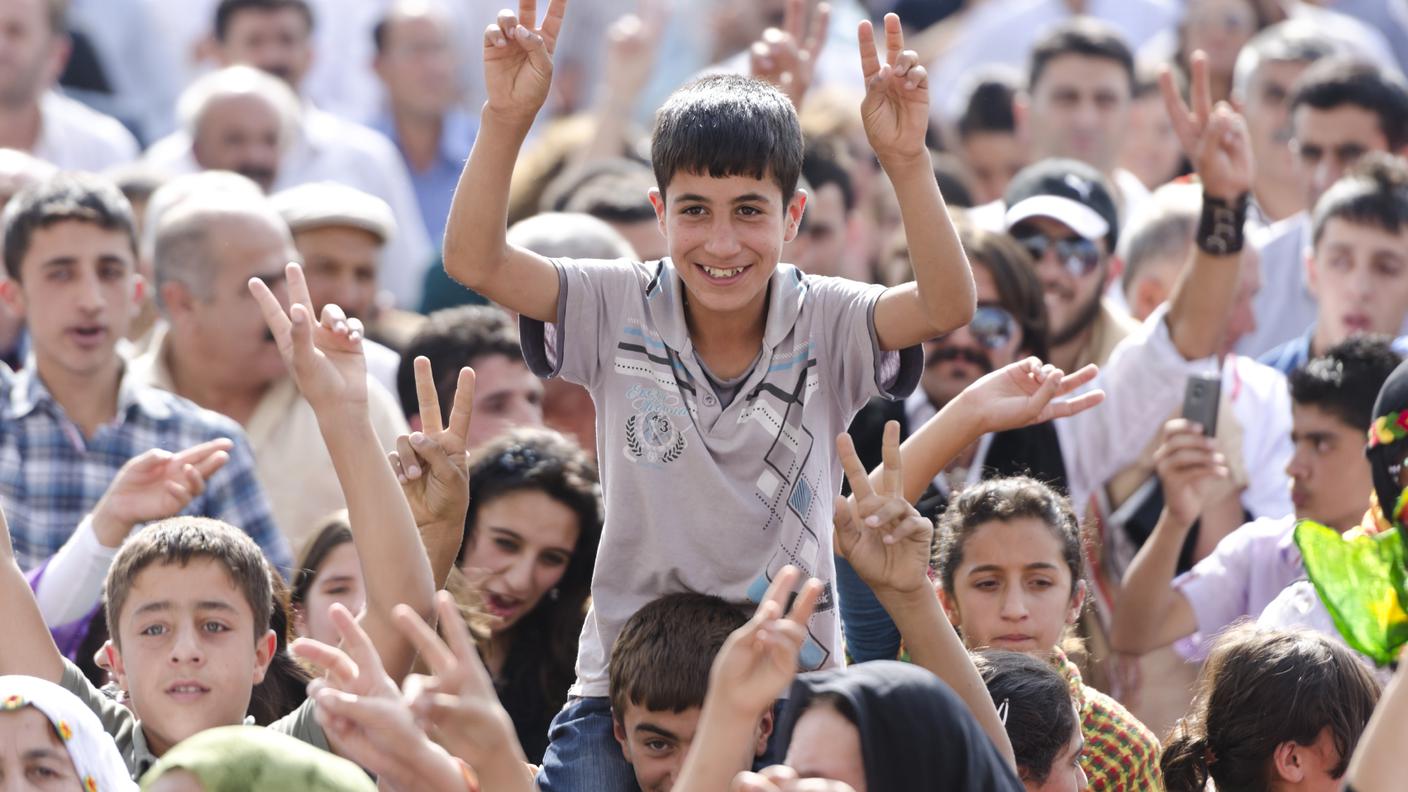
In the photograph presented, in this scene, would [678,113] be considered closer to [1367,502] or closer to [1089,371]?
[1089,371]

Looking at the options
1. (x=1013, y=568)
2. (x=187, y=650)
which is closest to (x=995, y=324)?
(x=1013, y=568)

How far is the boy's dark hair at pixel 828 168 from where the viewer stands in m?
7.54

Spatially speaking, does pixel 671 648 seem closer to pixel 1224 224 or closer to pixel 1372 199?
pixel 1224 224

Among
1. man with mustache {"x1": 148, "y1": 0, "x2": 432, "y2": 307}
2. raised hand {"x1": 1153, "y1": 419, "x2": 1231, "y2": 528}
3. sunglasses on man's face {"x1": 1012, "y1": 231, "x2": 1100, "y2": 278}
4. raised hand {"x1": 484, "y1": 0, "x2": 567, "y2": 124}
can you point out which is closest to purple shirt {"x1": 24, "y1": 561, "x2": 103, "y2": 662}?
raised hand {"x1": 484, "y1": 0, "x2": 567, "y2": 124}

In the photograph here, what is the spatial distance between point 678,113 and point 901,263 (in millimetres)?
2980

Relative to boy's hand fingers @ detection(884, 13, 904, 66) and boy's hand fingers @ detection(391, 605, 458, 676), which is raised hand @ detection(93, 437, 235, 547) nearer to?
boy's hand fingers @ detection(391, 605, 458, 676)

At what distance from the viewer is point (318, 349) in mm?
4109

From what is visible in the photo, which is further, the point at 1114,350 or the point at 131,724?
the point at 1114,350

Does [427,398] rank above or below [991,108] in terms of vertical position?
below

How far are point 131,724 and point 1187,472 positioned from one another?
287 centimetres

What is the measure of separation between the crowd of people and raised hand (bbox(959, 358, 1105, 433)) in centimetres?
1

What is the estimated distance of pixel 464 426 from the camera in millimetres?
4367

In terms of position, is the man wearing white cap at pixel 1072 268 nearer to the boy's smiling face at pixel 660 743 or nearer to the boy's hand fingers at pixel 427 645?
the boy's smiling face at pixel 660 743

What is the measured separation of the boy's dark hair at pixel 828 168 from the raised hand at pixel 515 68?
3.47m
